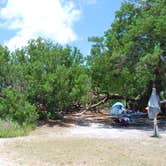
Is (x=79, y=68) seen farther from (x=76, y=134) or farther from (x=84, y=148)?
(x=84, y=148)

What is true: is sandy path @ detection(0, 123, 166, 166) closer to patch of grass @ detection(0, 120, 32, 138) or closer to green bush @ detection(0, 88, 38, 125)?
patch of grass @ detection(0, 120, 32, 138)

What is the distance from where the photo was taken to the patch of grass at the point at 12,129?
632 inches

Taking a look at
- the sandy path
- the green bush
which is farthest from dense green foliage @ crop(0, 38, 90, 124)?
the sandy path

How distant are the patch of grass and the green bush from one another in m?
0.44

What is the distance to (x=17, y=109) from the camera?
18844mm

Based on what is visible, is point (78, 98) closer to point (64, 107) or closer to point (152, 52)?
point (64, 107)

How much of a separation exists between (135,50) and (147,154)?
9585 mm

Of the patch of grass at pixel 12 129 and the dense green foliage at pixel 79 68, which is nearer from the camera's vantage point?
the patch of grass at pixel 12 129

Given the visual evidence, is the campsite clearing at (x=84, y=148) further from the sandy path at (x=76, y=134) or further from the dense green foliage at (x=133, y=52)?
the dense green foliage at (x=133, y=52)

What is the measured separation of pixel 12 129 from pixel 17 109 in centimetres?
194

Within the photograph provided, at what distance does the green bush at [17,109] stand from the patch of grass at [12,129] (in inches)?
17.3

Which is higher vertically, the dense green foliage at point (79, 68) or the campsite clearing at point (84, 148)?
the dense green foliage at point (79, 68)

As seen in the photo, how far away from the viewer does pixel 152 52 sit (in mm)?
20516

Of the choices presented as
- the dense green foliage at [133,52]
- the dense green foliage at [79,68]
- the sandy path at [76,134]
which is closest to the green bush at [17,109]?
the dense green foliage at [79,68]
